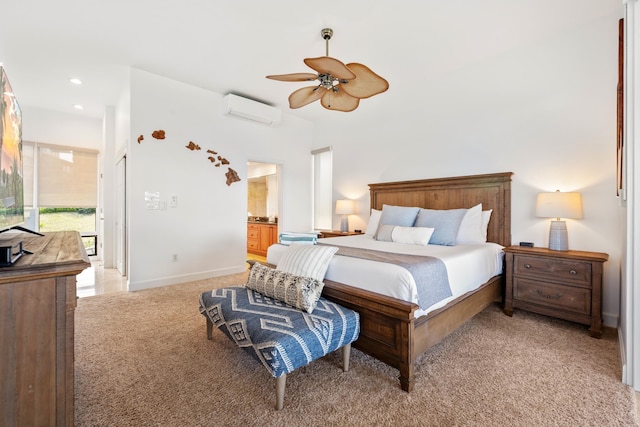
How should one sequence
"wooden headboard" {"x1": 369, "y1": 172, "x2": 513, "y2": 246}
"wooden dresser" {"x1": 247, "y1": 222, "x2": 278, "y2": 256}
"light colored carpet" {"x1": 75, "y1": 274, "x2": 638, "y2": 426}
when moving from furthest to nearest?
"wooden dresser" {"x1": 247, "y1": 222, "x2": 278, "y2": 256}, "wooden headboard" {"x1": 369, "y1": 172, "x2": 513, "y2": 246}, "light colored carpet" {"x1": 75, "y1": 274, "x2": 638, "y2": 426}

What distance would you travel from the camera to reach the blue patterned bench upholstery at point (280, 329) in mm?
1448

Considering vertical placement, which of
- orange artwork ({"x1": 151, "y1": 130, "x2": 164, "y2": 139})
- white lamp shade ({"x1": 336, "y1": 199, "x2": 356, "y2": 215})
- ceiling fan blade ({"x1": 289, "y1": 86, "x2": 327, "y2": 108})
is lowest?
white lamp shade ({"x1": 336, "y1": 199, "x2": 356, "y2": 215})

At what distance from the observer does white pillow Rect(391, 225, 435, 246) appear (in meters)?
3.01

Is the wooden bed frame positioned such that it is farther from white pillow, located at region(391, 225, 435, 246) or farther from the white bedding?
white pillow, located at region(391, 225, 435, 246)

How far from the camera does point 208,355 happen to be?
203cm

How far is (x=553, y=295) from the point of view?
256 centimetres

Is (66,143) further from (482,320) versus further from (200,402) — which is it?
(482,320)

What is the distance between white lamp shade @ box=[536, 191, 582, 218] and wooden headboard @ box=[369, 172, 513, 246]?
0.48 m

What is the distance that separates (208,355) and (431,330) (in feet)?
5.19

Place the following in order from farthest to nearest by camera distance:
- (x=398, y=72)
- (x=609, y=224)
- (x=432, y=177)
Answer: (x=432, y=177) < (x=398, y=72) < (x=609, y=224)

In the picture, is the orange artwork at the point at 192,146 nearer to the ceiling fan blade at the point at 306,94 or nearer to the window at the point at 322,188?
the ceiling fan blade at the point at 306,94

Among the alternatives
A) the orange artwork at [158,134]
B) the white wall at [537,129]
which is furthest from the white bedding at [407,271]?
the orange artwork at [158,134]

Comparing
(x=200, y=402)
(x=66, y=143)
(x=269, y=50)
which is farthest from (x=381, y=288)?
(x=66, y=143)

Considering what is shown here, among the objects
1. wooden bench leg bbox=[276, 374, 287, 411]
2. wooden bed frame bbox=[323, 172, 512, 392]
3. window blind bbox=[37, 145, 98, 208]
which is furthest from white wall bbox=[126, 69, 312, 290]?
wooden bench leg bbox=[276, 374, 287, 411]
